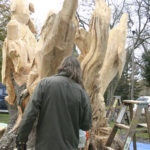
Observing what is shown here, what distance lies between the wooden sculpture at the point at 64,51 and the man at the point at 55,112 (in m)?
0.76

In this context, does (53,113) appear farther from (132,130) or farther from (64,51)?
(132,130)

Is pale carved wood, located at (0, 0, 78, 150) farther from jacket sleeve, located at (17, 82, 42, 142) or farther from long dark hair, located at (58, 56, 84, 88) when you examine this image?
jacket sleeve, located at (17, 82, 42, 142)

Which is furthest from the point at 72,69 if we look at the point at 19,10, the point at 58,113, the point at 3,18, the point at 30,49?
the point at 3,18

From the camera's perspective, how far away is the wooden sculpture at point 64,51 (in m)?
2.43

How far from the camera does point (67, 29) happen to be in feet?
7.62

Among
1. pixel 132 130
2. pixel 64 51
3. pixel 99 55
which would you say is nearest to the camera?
pixel 64 51

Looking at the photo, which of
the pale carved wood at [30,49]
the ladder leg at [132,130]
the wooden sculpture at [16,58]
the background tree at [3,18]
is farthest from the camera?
the background tree at [3,18]

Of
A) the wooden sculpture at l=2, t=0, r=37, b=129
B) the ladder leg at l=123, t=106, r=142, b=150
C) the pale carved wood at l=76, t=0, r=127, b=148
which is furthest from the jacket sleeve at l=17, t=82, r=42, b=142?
the wooden sculpture at l=2, t=0, r=37, b=129

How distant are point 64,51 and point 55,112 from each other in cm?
103

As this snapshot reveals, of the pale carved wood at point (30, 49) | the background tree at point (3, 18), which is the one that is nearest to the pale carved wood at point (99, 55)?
the pale carved wood at point (30, 49)

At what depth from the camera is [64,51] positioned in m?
2.50

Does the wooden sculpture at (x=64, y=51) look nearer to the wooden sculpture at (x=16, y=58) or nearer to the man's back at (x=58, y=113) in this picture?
the wooden sculpture at (x=16, y=58)

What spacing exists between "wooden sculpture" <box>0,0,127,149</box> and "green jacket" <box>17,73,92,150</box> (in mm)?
829

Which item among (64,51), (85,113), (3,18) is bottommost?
(85,113)
